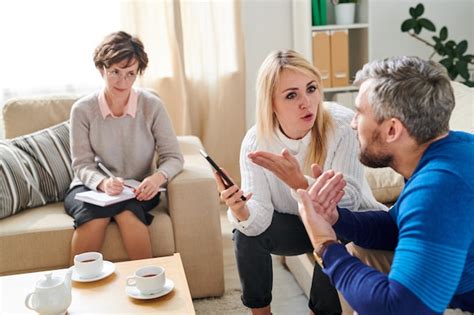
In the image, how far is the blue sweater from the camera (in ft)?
4.13

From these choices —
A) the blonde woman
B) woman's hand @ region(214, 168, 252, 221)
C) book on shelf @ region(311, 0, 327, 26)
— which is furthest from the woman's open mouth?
book on shelf @ region(311, 0, 327, 26)

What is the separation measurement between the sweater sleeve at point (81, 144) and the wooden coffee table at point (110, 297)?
27.5 inches

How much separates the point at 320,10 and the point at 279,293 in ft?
6.03

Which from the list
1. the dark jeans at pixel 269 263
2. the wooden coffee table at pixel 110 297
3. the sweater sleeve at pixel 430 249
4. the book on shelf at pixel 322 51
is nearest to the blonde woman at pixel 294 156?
the dark jeans at pixel 269 263

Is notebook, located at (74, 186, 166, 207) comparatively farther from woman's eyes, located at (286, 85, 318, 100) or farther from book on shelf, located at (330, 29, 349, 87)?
book on shelf, located at (330, 29, 349, 87)

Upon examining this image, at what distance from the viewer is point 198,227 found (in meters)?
2.55

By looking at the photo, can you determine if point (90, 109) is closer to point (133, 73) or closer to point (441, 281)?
point (133, 73)

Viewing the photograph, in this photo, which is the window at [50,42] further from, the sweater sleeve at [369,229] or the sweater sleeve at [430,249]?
the sweater sleeve at [430,249]

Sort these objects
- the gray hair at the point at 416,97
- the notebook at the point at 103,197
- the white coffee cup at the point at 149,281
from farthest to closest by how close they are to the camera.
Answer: the notebook at the point at 103,197, the white coffee cup at the point at 149,281, the gray hair at the point at 416,97

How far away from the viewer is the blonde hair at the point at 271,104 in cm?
212

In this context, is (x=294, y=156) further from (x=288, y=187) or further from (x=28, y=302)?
(x=28, y=302)

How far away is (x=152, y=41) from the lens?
12.2ft

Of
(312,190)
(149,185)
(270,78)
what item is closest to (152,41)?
(149,185)

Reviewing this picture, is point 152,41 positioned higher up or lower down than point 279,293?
higher up
